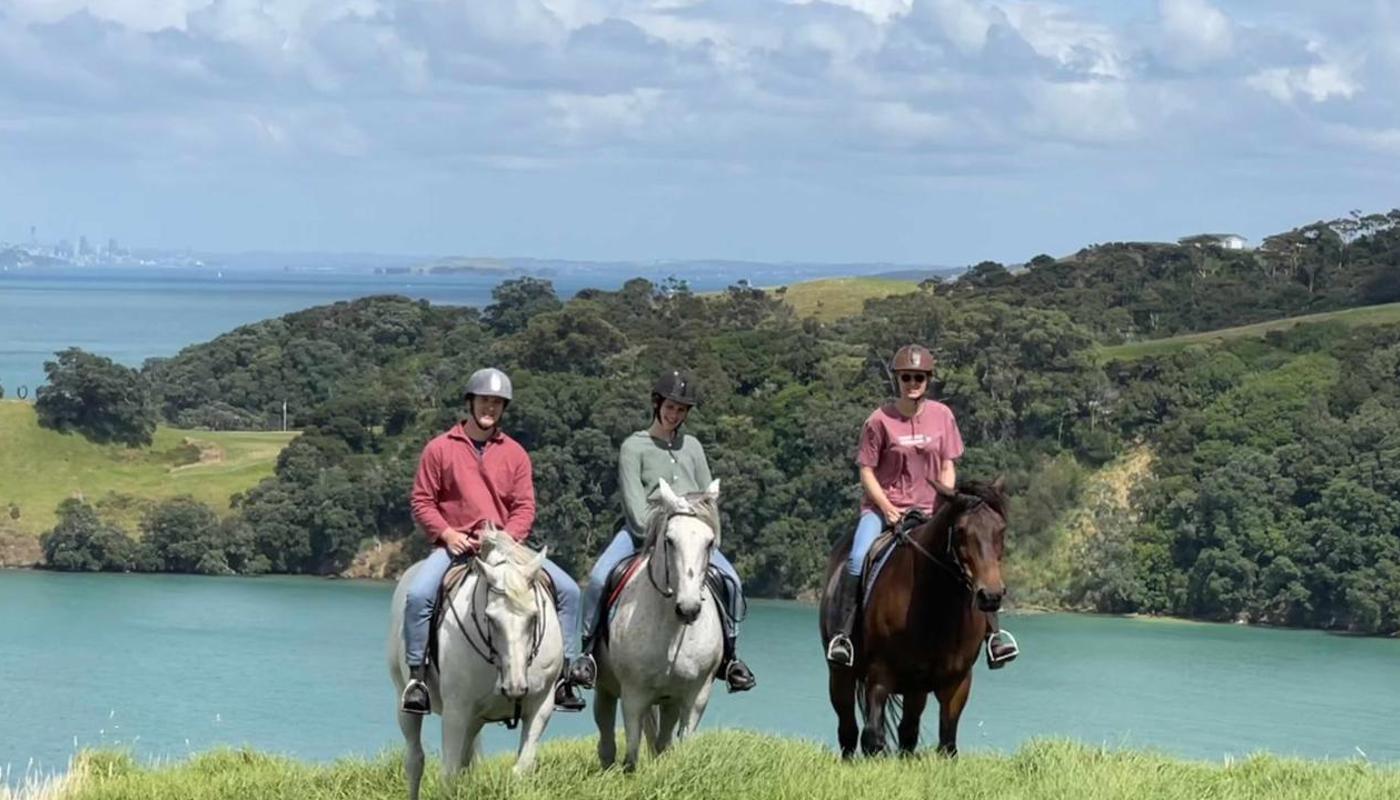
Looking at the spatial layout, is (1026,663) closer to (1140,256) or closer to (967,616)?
(967,616)

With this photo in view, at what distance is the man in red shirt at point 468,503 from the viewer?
28.9ft

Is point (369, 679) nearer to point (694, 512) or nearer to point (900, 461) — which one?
point (900, 461)

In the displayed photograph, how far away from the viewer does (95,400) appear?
7062cm

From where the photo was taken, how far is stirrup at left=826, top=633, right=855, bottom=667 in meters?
9.79

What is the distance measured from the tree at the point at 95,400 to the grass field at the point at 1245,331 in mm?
34743

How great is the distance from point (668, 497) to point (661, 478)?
20.2 inches

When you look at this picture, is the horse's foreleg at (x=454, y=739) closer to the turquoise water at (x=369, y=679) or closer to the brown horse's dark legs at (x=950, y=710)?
the brown horse's dark legs at (x=950, y=710)

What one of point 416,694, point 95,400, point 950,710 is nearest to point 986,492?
point 950,710

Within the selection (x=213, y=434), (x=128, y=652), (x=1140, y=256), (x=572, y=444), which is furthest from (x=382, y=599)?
(x=1140, y=256)

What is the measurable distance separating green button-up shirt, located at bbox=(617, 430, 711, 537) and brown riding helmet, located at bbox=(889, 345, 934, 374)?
1076 millimetres

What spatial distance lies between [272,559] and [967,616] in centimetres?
6034

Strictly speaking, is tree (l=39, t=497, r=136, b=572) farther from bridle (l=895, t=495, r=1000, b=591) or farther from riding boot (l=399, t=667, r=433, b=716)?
bridle (l=895, t=495, r=1000, b=591)

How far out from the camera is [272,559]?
67.5 metres

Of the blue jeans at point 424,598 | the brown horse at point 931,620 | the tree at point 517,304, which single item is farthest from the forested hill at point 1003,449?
the blue jeans at point 424,598
